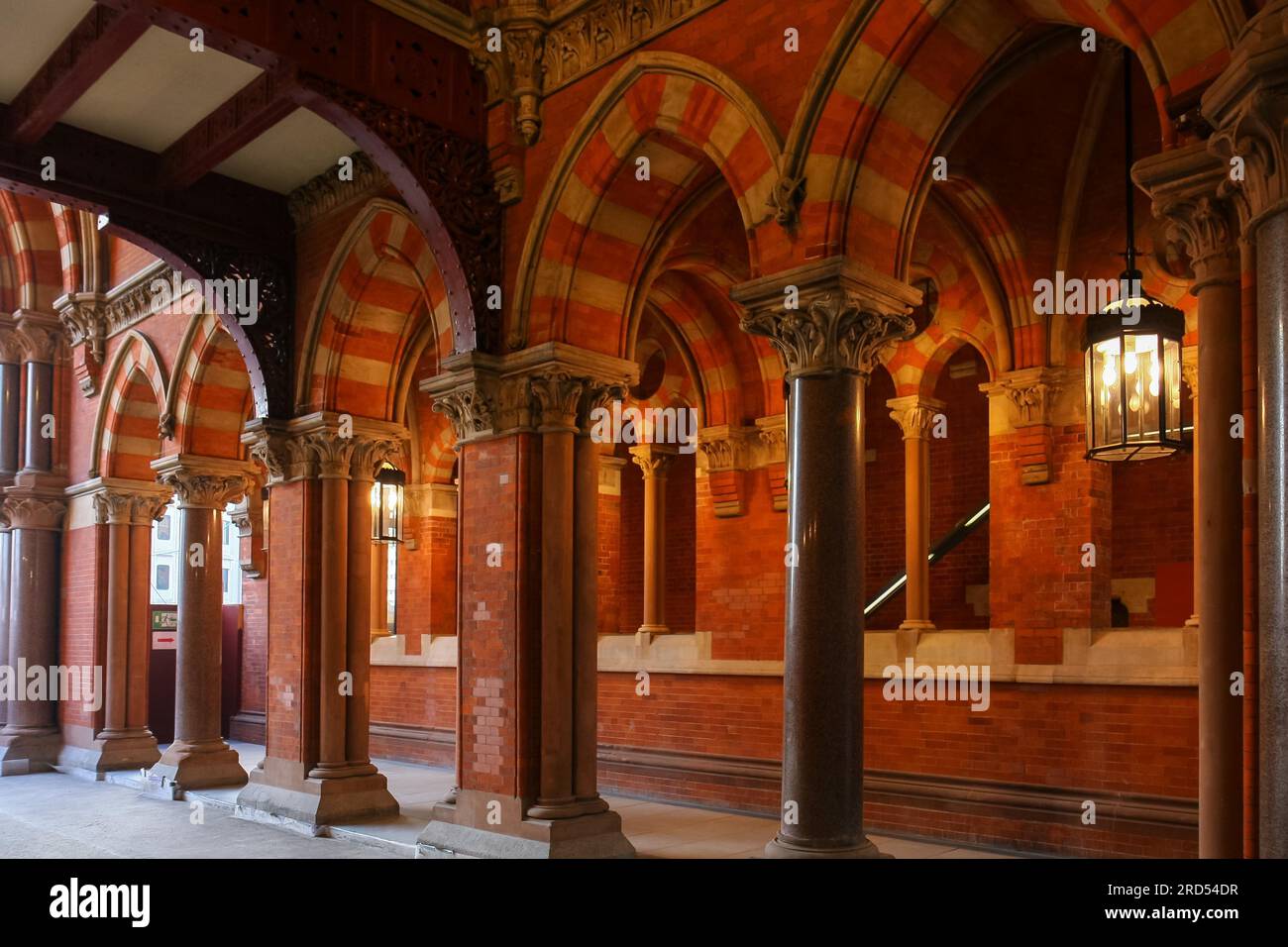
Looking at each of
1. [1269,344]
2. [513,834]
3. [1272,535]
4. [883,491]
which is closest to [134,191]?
[513,834]

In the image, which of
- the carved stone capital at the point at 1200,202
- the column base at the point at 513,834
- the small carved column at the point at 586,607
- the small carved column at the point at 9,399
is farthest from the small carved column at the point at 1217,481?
the small carved column at the point at 9,399

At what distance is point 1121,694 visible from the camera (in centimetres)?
710

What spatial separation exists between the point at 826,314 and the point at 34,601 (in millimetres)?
12374

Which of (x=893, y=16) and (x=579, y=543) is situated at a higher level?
(x=893, y=16)

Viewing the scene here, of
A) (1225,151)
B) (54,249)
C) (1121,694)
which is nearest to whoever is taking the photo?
(1225,151)

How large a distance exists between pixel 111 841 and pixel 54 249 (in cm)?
856

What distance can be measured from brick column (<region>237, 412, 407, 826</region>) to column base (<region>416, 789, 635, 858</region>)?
1945mm

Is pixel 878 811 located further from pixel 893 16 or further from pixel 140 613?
pixel 140 613

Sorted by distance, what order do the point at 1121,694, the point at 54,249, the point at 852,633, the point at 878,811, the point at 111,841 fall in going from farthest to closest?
the point at 54,249
the point at 111,841
the point at 878,811
the point at 1121,694
the point at 852,633

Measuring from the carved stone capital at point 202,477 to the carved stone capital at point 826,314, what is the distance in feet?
25.9

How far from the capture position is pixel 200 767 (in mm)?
11453

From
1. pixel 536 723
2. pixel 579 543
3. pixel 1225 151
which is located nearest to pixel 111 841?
pixel 536 723

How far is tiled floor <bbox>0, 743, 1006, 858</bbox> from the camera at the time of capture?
780 centimetres

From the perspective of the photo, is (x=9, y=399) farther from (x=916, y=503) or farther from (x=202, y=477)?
(x=916, y=503)
